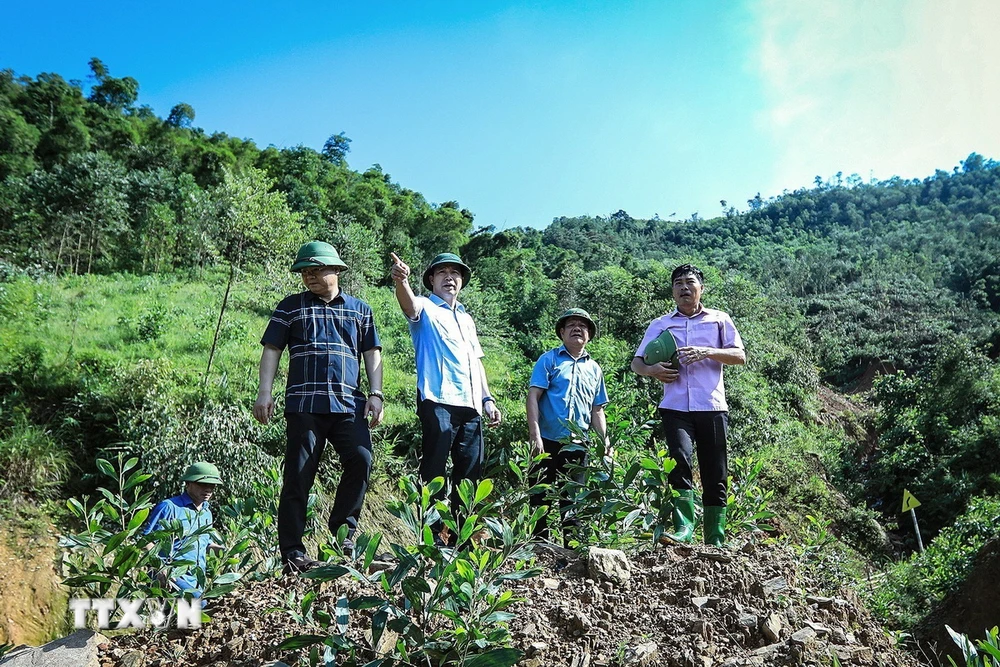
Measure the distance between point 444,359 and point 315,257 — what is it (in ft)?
2.66

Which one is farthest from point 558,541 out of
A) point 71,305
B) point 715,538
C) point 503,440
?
point 71,305

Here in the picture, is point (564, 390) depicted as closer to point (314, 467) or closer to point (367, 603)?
point (314, 467)

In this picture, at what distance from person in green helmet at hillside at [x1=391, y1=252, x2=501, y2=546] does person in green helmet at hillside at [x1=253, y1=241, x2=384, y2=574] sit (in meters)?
0.25

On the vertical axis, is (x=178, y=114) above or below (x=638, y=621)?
above

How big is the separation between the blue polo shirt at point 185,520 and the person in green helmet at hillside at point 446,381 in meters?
1.00

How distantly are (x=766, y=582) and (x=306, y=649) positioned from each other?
1831 mm

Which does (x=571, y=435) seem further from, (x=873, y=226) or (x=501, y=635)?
(x=873, y=226)

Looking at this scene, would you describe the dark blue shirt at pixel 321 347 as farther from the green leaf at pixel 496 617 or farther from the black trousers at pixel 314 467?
the green leaf at pixel 496 617

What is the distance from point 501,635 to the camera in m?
1.72

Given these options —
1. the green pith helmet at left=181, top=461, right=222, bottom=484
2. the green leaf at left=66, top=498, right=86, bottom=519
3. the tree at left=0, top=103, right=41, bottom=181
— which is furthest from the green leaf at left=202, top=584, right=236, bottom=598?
the tree at left=0, top=103, right=41, bottom=181

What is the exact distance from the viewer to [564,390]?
380 cm

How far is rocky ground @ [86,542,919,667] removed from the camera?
2.06m

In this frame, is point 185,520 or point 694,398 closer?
point 185,520

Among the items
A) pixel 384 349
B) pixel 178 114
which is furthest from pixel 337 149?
pixel 384 349
